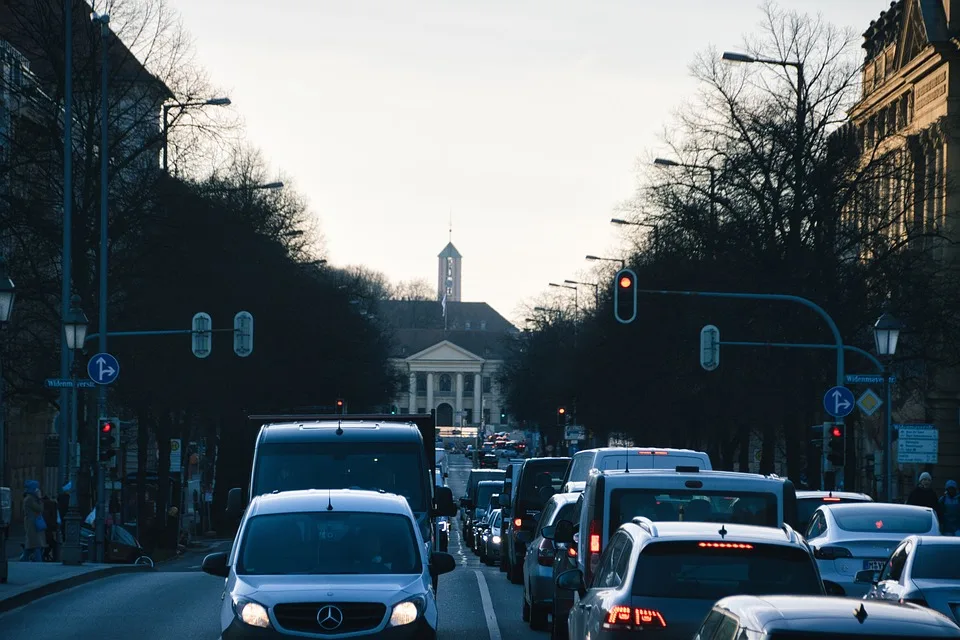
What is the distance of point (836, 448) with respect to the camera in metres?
36.3

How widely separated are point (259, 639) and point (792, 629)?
631 cm

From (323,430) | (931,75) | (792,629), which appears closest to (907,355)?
(931,75)

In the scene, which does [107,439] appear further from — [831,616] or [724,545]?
[831,616]

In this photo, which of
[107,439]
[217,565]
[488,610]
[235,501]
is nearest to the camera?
[217,565]

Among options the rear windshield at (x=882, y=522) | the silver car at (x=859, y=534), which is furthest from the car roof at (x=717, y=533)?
the rear windshield at (x=882, y=522)

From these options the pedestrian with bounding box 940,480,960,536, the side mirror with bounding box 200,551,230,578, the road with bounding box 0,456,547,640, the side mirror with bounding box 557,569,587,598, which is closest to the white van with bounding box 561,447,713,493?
the road with bounding box 0,456,547,640

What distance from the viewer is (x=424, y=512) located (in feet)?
62.8

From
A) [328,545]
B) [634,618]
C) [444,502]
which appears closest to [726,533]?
[634,618]

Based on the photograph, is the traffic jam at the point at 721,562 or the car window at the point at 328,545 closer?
the traffic jam at the point at 721,562

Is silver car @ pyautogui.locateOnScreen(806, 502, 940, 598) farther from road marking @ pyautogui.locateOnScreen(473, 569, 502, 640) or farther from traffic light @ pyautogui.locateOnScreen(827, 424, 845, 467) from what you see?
traffic light @ pyautogui.locateOnScreen(827, 424, 845, 467)

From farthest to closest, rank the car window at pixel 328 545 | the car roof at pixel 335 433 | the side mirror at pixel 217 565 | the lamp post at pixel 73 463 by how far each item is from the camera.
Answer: the lamp post at pixel 73 463 → the car roof at pixel 335 433 → the side mirror at pixel 217 565 → the car window at pixel 328 545

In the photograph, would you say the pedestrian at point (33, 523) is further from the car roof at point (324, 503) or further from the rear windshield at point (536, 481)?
the car roof at point (324, 503)

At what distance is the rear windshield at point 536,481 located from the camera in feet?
96.9

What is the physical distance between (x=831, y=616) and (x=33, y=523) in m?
29.5
